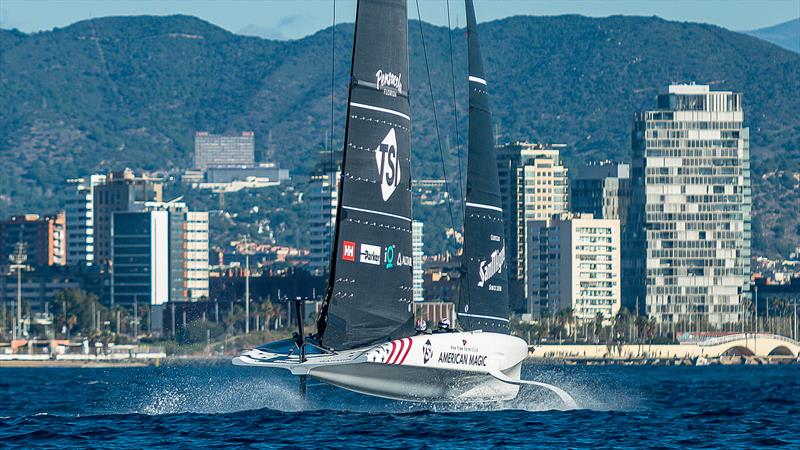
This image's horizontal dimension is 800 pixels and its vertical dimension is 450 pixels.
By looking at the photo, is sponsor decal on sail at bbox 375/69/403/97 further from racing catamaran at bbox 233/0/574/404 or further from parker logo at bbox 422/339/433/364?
parker logo at bbox 422/339/433/364

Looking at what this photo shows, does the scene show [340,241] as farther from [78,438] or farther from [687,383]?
[687,383]

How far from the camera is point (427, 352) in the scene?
5488cm

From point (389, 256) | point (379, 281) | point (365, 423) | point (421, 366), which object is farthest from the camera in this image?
point (389, 256)

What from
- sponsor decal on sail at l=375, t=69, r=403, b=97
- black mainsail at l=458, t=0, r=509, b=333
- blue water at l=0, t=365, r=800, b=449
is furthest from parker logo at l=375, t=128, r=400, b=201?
black mainsail at l=458, t=0, r=509, b=333

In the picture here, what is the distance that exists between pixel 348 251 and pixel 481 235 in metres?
10.3

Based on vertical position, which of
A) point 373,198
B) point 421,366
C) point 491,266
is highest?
point 373,198

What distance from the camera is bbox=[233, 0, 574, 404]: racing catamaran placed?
5462cm

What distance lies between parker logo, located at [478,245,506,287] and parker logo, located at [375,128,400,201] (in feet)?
28.4

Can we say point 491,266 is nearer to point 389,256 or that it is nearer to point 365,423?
point 389,256

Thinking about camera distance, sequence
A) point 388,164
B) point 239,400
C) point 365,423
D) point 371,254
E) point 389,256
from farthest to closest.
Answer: point 239,400
point 389,256
point 388,164
point 371,254
point 365,423

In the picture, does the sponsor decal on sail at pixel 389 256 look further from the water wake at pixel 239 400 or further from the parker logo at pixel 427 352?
the water wake at pixel 239 400

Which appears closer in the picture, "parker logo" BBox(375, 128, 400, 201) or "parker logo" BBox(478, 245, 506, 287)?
"parker logo" BBox(375, 128, 400, 201)

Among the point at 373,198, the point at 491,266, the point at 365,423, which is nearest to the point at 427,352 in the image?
the point at 365,423

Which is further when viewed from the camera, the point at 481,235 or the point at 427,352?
the point at 481,235
